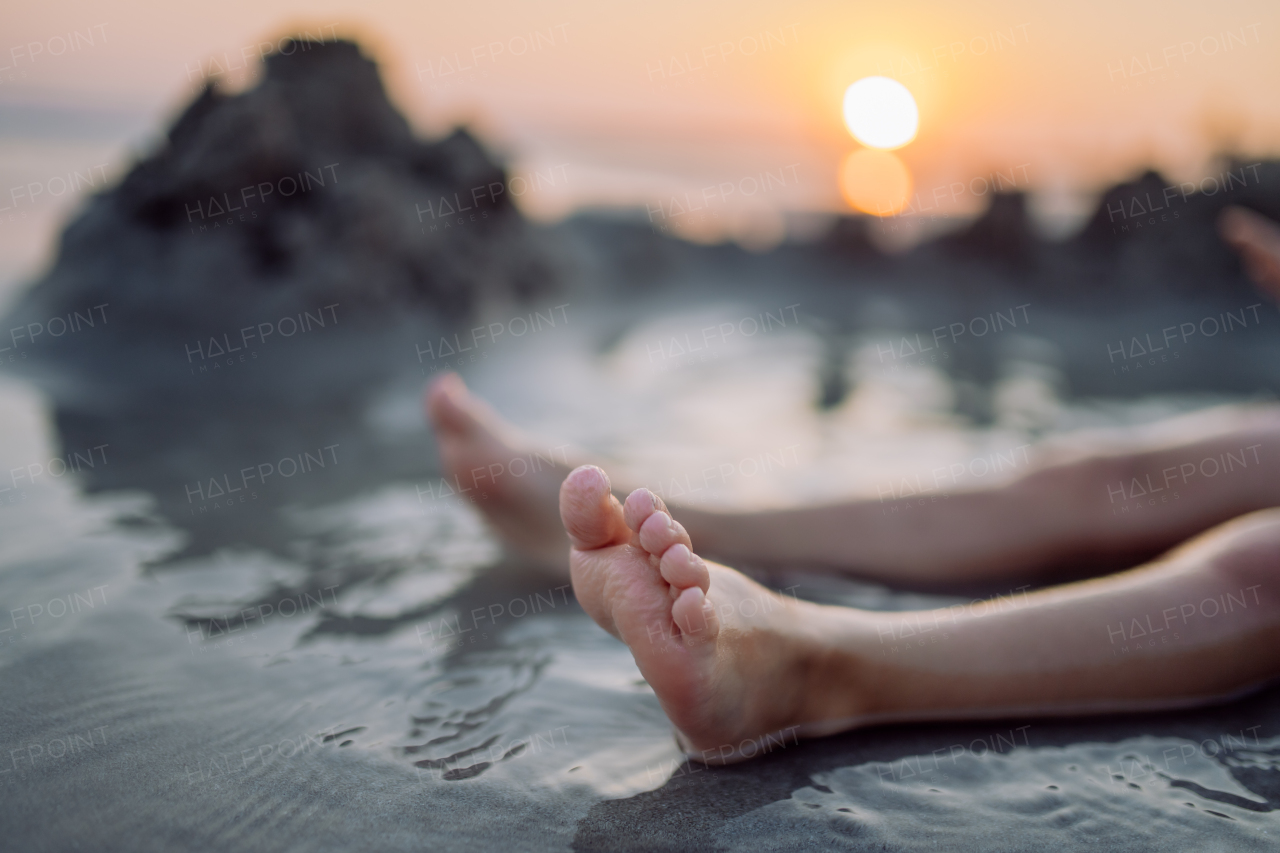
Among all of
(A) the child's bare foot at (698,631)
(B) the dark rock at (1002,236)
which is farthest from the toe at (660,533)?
(B) the dark rock at (1002,236)

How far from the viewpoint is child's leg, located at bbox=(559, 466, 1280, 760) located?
1.09 metres

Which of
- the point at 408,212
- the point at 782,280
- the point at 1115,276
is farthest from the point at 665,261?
the point at 1115,276

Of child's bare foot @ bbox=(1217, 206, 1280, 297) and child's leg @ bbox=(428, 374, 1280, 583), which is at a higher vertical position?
child's bare foot @ bbox=(1217, 206, 1280, 297)

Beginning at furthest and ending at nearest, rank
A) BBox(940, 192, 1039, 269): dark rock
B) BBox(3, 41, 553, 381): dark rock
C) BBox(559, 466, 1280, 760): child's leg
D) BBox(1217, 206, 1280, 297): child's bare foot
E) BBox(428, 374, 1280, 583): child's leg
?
1. BBox(940, 192, 1039, 269): dark rock
2. BBox(3, 41, 553, 381): dark rock
3. BBox(1217, 206, 1280, 297): child's bare foot
4. BBox(428, 374, 1280, 583): child's leg
5. BBox(559, 466, 1280, 760): child's leg

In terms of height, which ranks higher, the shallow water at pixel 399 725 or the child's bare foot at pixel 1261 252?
the child's bare foot at pixel 1261 252

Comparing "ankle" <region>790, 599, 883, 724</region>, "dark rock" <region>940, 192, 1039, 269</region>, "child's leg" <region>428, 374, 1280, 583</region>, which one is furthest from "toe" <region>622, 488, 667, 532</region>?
"dark rock" <region>940, 192, 1039, 269</region>

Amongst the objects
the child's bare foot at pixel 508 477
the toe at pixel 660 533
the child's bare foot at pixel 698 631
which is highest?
the child's bare foot at pixel 508 477

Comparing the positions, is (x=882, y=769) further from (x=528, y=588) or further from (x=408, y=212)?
(x=408, y=212)

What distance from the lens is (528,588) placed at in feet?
5.58

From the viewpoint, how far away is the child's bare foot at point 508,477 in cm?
178

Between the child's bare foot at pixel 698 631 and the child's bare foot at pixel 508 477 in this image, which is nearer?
the child's bare foot at pixel 698 631

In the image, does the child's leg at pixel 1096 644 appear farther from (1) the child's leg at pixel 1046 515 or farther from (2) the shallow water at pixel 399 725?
(1) the child's leg at pixel 1046 515

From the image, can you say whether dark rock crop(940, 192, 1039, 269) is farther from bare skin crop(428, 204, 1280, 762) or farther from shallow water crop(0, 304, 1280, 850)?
bare skin crop(428, 204, 1280, 762)

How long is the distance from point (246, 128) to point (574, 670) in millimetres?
3150
